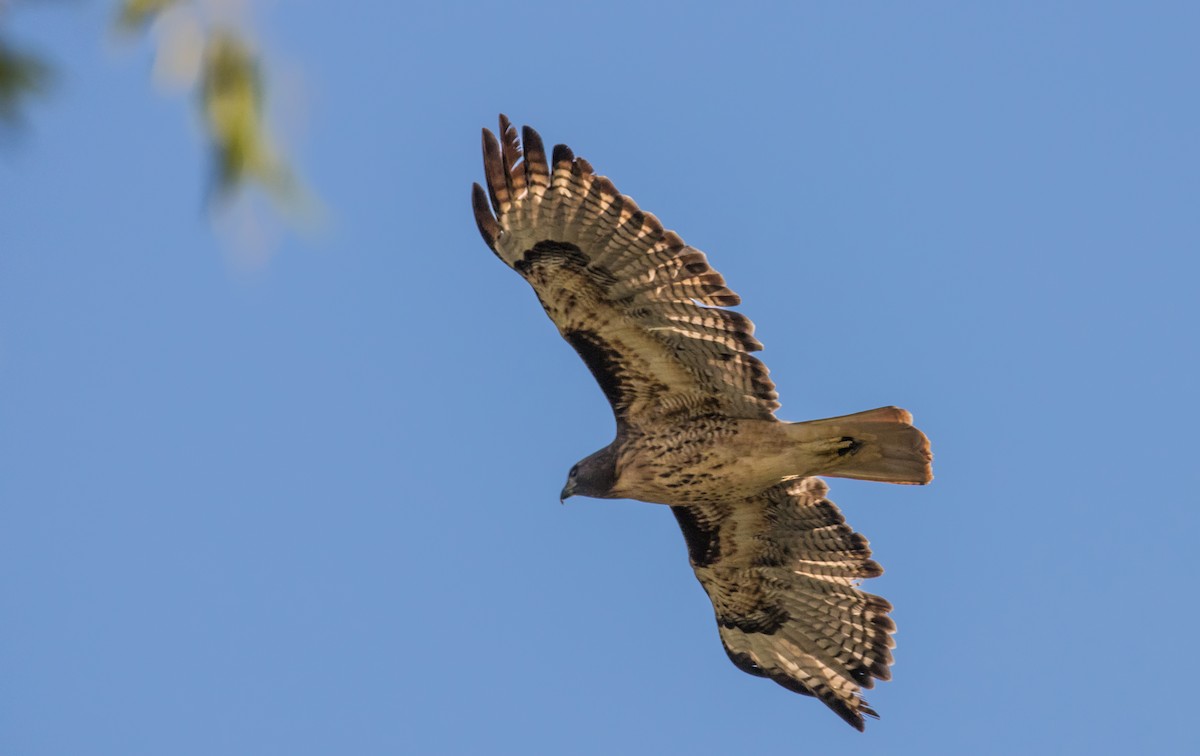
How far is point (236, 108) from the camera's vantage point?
8.69ft

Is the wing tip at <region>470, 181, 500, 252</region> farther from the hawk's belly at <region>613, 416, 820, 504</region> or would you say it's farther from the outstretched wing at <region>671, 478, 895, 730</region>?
the outstretched wing at <region>671, 478, 895, 730</region>

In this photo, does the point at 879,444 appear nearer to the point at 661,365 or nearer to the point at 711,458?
the point at 711,458

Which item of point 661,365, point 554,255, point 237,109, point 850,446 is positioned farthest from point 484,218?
point 237,109

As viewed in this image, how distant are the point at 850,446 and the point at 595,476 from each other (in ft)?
5.04

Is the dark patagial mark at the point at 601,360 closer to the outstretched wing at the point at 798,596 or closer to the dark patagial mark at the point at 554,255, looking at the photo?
the dark patagial mark at the point at 554,255

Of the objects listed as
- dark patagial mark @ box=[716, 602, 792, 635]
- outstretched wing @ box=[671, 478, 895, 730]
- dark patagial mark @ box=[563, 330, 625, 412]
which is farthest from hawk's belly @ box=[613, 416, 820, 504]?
dark patagial mark @ box=[716, 602, 792, 635]

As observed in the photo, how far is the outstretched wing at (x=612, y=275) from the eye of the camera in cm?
810

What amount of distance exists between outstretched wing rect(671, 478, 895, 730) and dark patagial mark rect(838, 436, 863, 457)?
3.15 feet

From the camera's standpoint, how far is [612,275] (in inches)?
322

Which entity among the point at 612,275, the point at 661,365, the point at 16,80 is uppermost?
the point at 612,275

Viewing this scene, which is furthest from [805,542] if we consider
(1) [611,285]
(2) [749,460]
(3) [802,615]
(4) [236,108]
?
(4) [236,108]

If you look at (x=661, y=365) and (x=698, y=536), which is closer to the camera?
(x=661, y=365)

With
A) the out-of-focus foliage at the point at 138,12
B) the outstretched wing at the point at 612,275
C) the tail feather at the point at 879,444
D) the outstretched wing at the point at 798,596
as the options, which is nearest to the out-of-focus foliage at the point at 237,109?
the out-of-focus foliage at the point at 138,12

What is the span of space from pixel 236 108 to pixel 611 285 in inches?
221
